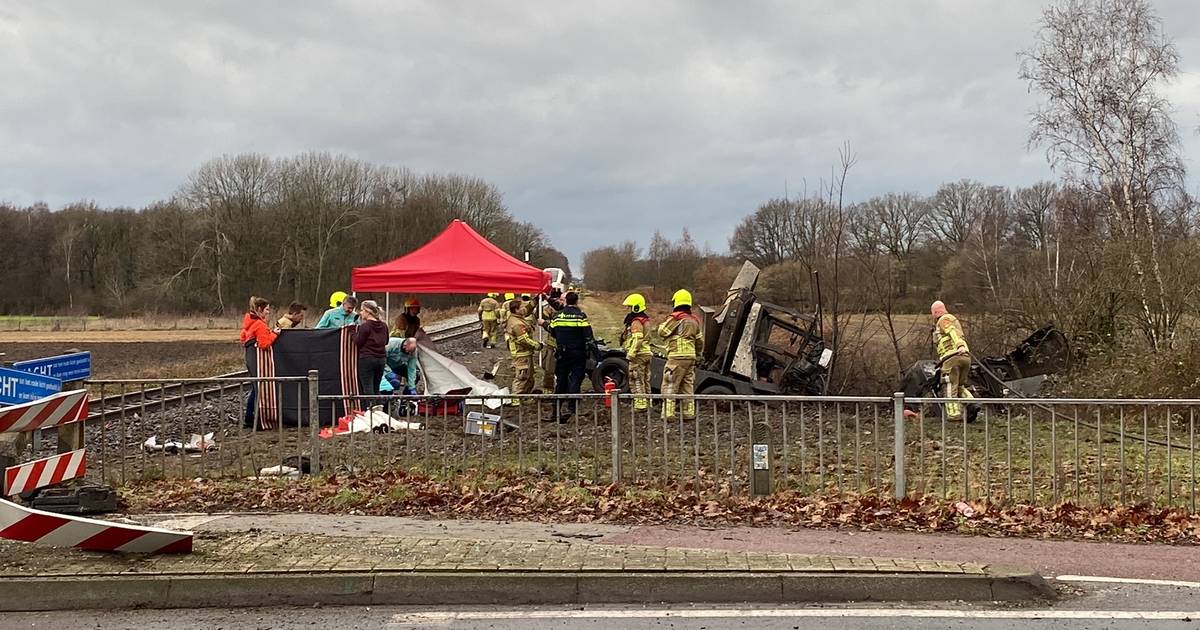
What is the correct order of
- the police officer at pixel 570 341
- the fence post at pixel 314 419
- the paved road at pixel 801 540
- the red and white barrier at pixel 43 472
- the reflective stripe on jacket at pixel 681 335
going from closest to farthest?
1. the paved road at pixel 801 540
2. the red and white barrier at pixel 43 472
3. the fence post at pixel 314 419
4. the reflective stripe on jacket at pixel 681 335
5. the police officer at pixel 570 341

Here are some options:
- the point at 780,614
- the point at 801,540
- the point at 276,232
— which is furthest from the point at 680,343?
the point at 276,232

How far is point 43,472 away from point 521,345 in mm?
8210

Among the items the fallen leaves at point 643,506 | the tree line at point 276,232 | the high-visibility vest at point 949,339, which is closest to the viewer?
the fallen leaves at point 643,506

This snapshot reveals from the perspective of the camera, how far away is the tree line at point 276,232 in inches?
2625

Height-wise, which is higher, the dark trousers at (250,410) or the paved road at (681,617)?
the dark trousers at (250,410)

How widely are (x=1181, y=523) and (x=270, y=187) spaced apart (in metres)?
69.2

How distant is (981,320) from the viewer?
18.1m

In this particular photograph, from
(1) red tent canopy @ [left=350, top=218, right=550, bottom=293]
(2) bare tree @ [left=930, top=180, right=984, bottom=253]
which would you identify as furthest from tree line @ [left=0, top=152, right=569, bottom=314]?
(1) red tent canopy @ [left=350, top=218, right=550, bottom=293]

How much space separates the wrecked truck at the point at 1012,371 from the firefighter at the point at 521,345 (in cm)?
584

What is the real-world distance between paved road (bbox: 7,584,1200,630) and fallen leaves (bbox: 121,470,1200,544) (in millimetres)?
1798

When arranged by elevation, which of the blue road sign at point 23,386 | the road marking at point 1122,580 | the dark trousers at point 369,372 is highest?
the blue road sign at point 23,386

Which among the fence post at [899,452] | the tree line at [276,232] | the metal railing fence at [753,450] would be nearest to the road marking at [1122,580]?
the metal railing fence at [753,450]

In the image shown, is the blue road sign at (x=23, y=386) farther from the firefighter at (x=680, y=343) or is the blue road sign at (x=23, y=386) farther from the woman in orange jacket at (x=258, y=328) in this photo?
the firefighter at (x=680, y=343)

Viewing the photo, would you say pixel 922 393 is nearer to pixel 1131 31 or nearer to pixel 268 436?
pixel 268 436
